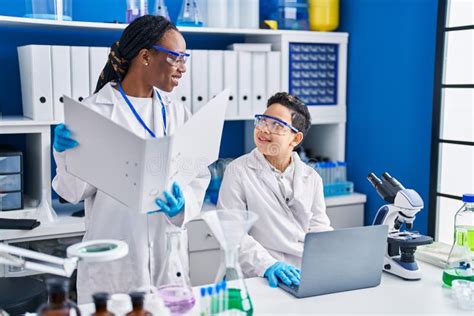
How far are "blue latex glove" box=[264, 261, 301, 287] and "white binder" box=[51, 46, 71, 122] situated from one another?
147cm

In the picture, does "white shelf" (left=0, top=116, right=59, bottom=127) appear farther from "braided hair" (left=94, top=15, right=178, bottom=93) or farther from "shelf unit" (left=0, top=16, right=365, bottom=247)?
"braided hair" (left=94, top=15, right=178, bottom=93)

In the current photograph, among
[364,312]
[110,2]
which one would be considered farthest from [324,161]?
[364,312]

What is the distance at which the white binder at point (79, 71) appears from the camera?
283 centimetres

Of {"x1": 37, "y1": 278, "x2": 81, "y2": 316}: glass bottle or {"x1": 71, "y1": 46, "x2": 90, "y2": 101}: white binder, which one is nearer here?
{"x1": 37, "y1": 278, "x2": 81, "y2": 316}: glass bottle


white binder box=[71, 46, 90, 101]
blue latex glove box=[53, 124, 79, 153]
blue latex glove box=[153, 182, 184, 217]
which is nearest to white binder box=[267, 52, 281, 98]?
white binder box=[71, 46, 90, 101]

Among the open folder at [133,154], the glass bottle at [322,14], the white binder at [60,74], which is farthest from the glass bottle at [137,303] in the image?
the glass bottle at [322,14]

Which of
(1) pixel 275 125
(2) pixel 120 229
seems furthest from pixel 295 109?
(2) pixel 120 229

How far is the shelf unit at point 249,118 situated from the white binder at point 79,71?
131mm

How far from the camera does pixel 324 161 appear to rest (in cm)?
359

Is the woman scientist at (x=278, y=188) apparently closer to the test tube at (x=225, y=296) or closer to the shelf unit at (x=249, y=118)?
the test tube at (x=225, y=296)

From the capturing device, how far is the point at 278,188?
86.5 inches

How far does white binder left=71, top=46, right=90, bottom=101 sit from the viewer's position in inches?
111

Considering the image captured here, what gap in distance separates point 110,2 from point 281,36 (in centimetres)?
95

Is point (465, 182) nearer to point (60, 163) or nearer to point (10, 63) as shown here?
point (60, 163)
